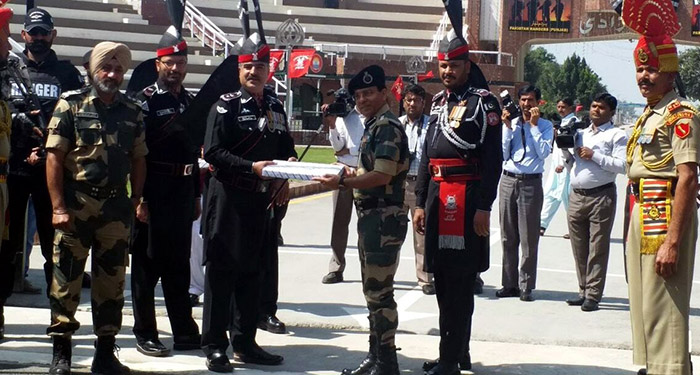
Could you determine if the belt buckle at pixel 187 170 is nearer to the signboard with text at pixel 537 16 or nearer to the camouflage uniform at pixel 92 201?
the camouflage uniform at pixel 92 201

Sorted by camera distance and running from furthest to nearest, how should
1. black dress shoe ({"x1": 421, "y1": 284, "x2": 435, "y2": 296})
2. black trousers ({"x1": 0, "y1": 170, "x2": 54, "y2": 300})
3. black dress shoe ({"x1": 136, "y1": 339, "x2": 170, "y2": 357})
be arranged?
black dress shoe ({"x1": 421, "y1": 284, "x2": 435, "y2": 296}) < black trousers ({"x1": 0, "y1": 170, "x2": 54, "y2": 300}) < black dress shoe ({"x1": 136, "y1": 339, "x2": 170, "y2": 357})

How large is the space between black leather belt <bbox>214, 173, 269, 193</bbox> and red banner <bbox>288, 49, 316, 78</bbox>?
47.8 feet

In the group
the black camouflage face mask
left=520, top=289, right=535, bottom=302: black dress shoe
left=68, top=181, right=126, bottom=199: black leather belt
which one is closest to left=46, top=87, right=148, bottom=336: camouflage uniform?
left=68, top=181, right=126, bottom=199: black leather belt

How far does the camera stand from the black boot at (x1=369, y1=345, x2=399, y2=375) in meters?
6.60

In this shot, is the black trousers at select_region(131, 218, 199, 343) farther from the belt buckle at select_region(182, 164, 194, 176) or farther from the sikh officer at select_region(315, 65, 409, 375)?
the sikh officer at select_region(315, 65, 409, 375)

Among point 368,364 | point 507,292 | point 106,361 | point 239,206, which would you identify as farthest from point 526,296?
point 106,361

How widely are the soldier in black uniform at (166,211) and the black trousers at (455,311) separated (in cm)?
189

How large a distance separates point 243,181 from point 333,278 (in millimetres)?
3567

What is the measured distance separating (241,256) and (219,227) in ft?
0.79

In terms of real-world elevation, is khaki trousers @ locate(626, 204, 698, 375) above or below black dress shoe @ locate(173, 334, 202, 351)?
above

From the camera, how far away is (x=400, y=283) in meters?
10.4

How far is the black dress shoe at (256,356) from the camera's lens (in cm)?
705

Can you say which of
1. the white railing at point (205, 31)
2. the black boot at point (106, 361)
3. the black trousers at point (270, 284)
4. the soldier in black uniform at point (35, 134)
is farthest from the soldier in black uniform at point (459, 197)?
the white railing at point (205, 31)

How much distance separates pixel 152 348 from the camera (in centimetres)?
726
